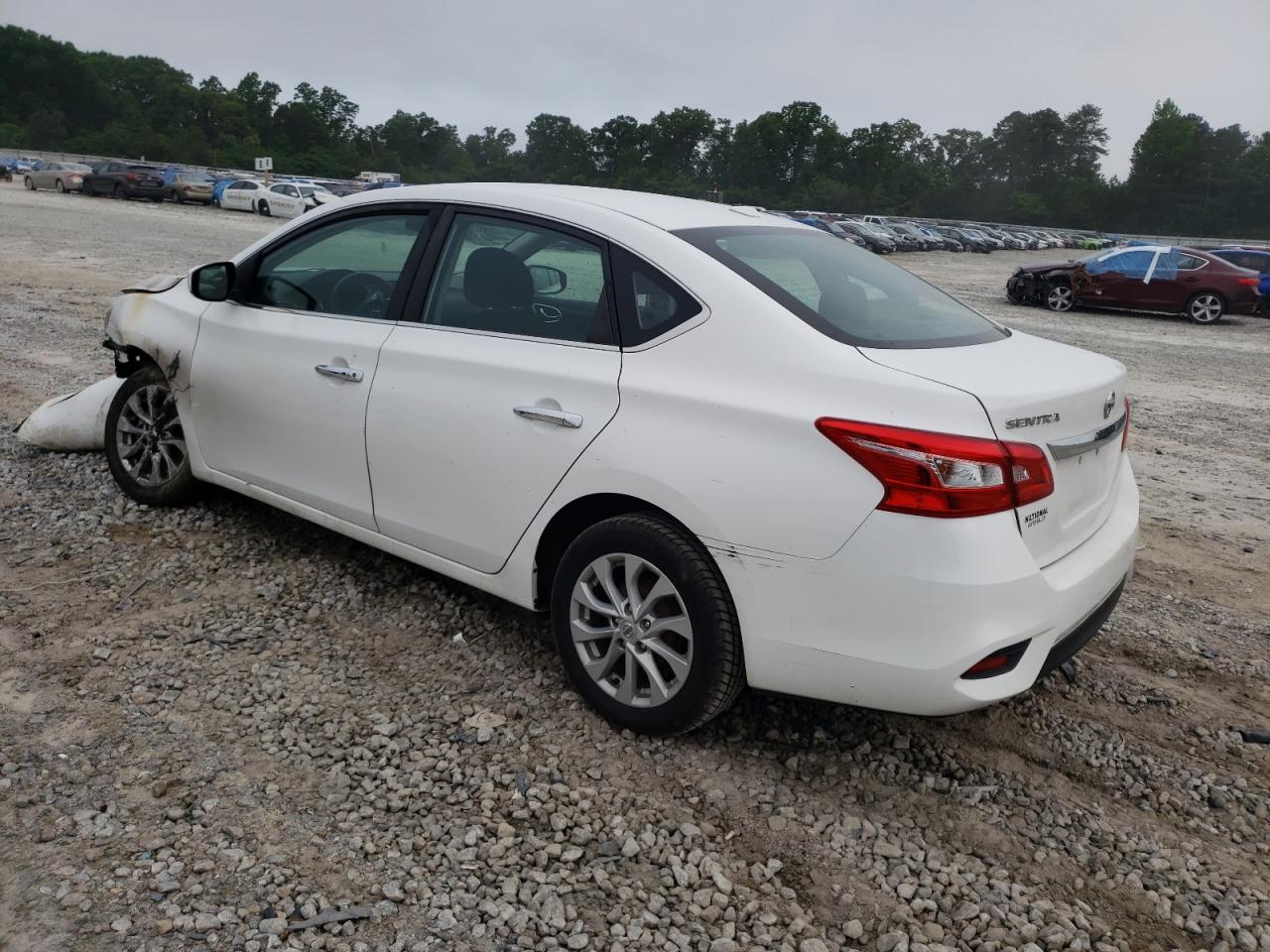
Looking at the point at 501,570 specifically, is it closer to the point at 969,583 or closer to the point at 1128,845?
the point at 969,583

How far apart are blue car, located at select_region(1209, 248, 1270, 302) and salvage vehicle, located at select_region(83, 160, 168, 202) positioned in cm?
3771

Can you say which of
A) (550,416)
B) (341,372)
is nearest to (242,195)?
(341,372)

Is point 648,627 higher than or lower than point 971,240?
lower

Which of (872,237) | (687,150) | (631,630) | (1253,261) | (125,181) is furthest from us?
(687,150)

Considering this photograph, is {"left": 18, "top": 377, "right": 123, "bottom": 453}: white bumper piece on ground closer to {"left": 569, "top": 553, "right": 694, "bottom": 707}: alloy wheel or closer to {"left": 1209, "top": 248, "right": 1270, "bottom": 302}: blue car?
{"left": 569, "top": 553, "right": 694, "bottom": 707}: alloy wheel

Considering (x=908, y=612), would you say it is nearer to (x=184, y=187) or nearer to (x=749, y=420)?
(x=749, y=420)

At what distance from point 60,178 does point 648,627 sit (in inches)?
1927

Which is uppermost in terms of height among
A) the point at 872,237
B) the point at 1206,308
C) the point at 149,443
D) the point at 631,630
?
the point at 872,237

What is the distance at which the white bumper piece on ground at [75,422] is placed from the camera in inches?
227

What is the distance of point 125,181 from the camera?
40.4 m

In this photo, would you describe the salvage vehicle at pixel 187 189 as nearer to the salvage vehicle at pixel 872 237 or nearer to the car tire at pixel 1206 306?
the salvage vehicle at pixel 872 237

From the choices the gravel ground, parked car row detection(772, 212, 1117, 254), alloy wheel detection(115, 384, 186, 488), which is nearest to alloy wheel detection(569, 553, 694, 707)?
the gravel ground

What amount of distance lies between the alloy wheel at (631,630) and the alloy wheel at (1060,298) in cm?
2001

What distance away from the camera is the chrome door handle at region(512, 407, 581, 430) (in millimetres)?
3139
